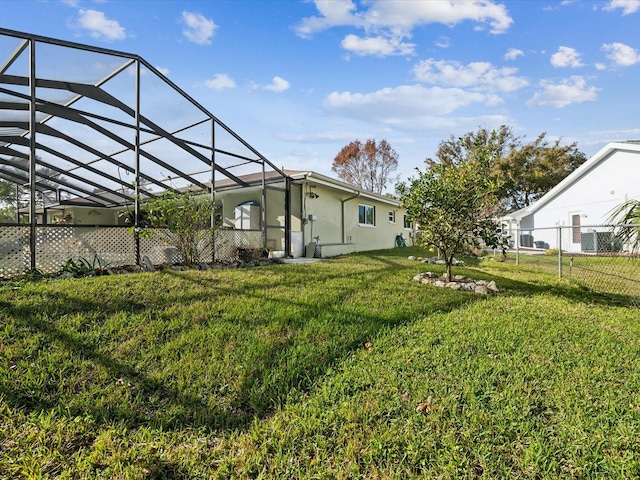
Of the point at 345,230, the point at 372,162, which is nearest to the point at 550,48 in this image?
the point at 345,230

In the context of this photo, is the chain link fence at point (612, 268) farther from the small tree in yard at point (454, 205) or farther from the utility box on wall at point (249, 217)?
the utility box on wall at point (249, 217)

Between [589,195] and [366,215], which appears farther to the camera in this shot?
[589,195]

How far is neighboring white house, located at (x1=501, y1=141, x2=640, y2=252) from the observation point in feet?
44.4

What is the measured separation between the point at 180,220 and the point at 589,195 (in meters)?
18.4

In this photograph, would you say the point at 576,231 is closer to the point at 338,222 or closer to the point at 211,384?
the point at 338,222

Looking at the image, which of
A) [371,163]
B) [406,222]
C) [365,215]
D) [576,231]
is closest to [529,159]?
[371,163]

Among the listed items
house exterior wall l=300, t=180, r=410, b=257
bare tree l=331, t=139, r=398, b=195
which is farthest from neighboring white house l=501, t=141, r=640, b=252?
bare tree l=331, t=139, r=398, b=195

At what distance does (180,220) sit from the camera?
22.3ft

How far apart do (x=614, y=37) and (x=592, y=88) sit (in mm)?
5357

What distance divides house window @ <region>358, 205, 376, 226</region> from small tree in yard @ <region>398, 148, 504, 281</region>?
26.2ft

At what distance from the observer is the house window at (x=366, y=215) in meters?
14.8

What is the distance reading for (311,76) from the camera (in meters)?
9.91

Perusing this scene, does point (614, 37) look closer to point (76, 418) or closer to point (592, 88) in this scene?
point (592, 88)

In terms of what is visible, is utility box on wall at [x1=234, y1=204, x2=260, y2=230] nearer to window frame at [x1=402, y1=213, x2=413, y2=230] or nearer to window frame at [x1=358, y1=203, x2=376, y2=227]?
window frame at [x1=402, y1=213, x2=413, y2=230]
